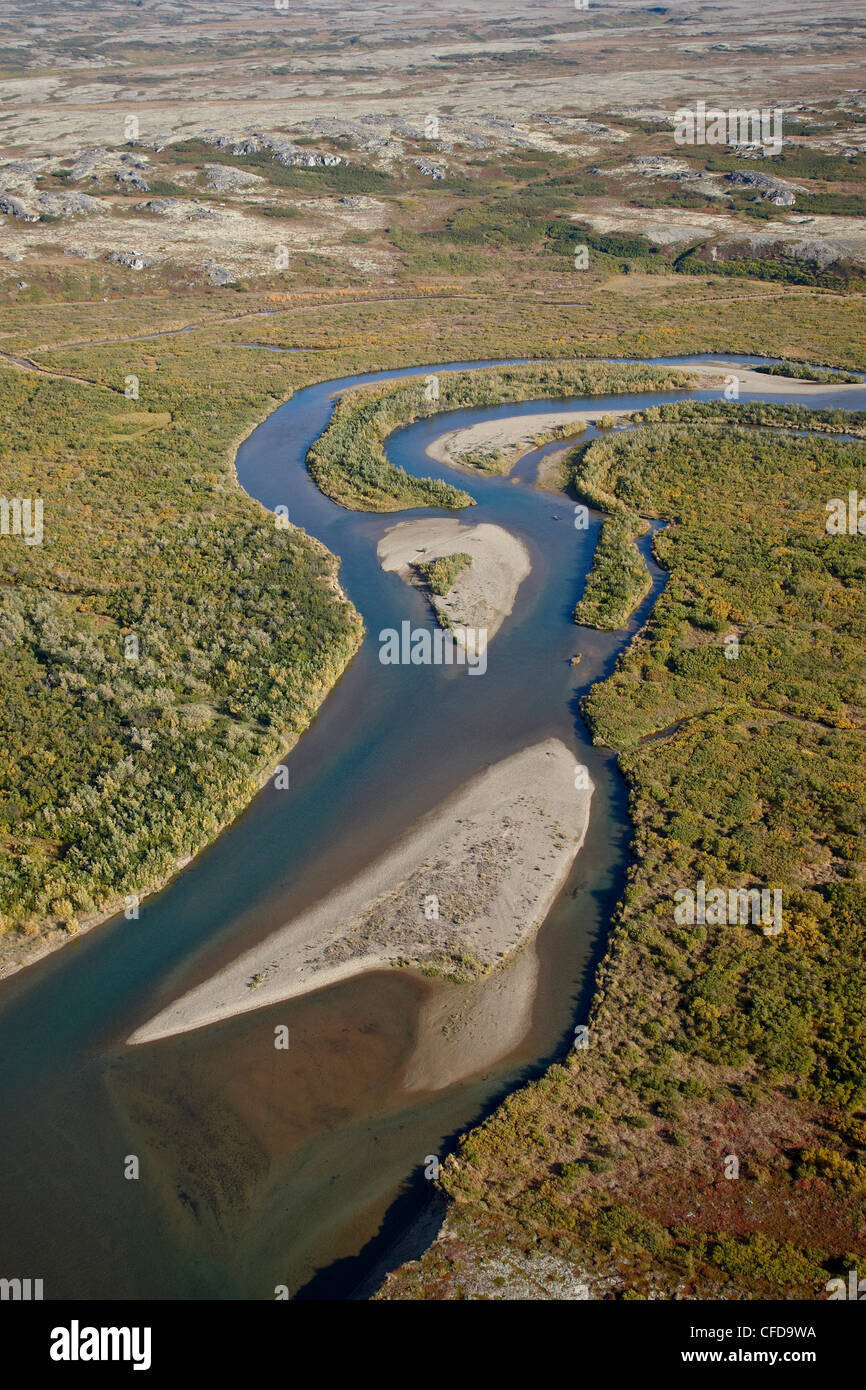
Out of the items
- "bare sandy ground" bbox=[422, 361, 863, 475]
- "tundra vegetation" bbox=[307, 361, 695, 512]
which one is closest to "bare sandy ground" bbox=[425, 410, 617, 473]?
"bare sandy ground" bbox=[422, 361, 863, 475]

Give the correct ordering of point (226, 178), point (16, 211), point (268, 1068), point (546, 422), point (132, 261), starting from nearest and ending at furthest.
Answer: point (268, 1068)
point (546, 422)
point (132, 261)
point (16, 211)
point (226, 178)

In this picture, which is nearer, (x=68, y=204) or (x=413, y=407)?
(x=413, y=407)

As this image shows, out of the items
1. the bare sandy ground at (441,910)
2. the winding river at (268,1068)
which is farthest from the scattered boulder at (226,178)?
the bare sandy ground at (441,910)

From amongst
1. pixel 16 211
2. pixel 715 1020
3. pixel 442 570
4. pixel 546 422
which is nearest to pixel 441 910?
pixel 715 1020

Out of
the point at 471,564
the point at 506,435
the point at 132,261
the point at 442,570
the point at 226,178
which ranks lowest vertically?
the point at 442,570

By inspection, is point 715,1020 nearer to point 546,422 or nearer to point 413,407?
point 546,422
